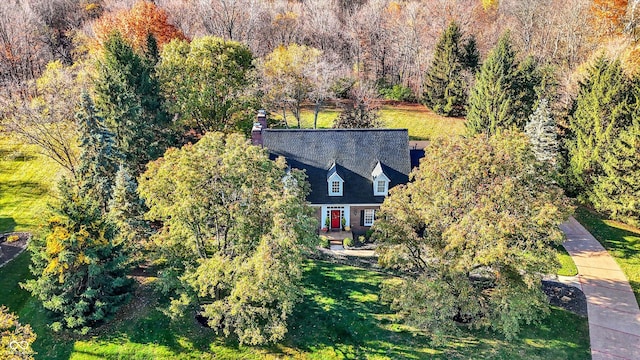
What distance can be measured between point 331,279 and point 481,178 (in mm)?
12139

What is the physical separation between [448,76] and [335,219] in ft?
103

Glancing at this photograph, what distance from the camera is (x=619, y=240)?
34156 mm

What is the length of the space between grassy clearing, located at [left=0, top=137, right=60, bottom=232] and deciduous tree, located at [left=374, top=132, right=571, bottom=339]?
2685cm

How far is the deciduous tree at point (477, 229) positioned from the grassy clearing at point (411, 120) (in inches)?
1179

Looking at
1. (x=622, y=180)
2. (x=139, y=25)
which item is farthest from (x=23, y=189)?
(x=622, y=180)

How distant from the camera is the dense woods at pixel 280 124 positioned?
880 inches

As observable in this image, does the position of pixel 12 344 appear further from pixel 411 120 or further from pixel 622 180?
pixel 411 120

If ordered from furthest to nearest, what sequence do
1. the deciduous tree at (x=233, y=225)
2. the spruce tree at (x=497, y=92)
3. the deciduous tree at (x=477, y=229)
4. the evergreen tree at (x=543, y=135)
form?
the spruce tree at (x=497, y=92) < the evergreen tree at (x=543, y=135) < the deciduous tree at (x=477, y=229) < the deciduous tree at (x=233, y=225)

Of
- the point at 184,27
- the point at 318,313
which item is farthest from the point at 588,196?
the point at 184,27

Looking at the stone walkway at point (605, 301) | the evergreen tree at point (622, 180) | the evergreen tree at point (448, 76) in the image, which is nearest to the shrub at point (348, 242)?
the stone walkway at point (605, 301)

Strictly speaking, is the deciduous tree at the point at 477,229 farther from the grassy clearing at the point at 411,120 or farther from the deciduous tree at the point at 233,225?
the grassy clearing at the point at 411,120

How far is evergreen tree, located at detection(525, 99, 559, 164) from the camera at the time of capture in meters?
37.1

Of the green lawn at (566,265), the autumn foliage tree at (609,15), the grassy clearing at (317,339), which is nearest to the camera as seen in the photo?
the grassy clearing at (317,339)

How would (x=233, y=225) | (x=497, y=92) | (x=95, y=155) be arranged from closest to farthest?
1. (x=233, y=225)
2. (x=95, y=155)
3. (x=497, y=92)
